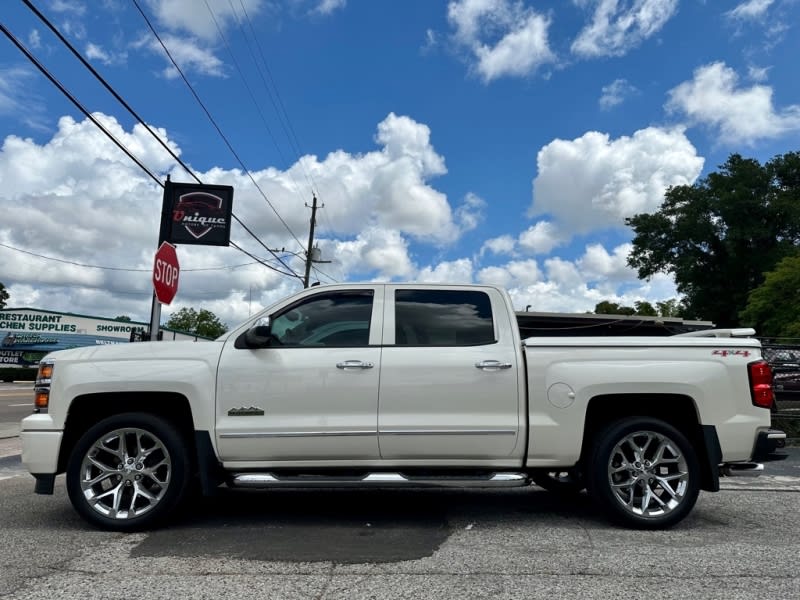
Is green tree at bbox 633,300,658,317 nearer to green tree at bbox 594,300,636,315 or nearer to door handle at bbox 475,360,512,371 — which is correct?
green tree at bbox 594,300,636,315

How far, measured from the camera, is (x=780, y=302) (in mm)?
40812

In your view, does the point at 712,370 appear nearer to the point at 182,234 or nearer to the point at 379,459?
the point at 379,459

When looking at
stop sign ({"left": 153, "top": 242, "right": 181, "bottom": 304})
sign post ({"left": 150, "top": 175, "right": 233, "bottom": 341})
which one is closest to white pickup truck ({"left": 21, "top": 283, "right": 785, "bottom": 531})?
stop sign ({"left": 153, "top": 242, "right": 181, "bottom": 304})

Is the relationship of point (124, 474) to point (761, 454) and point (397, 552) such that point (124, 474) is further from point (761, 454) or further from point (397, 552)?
point (761, 454)

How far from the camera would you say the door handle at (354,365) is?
15.7 feet

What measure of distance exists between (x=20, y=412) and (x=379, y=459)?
15675 mm

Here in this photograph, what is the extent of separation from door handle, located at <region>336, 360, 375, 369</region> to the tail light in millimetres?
2861

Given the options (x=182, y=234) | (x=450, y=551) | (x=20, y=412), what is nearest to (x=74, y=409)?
(x=450, y=551)

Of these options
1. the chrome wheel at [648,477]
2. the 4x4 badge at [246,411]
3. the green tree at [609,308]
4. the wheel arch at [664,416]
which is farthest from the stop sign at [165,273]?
the green tree at [609,308]

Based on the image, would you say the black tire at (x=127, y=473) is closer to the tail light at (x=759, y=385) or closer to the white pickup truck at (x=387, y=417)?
the white pickup truck at (x=387, y=417)

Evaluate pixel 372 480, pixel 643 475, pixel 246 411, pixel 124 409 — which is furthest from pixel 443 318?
pixel 124 409

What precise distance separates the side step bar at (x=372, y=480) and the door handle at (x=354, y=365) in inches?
31.3

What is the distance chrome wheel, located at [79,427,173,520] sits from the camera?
15.4 ft

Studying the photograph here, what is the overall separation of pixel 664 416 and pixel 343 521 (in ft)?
8.78
